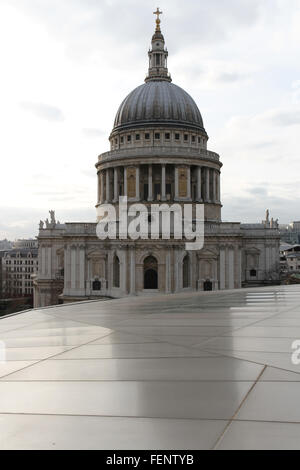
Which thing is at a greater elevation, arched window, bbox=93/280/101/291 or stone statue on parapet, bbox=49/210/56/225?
stone statue on parapet, bbox=49/210/56/225

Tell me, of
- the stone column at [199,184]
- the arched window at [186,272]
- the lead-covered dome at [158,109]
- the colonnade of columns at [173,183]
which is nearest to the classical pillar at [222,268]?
the arched window at [186,272]

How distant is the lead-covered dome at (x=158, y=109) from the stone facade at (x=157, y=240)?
0.16 metres

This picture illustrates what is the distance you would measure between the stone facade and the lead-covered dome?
0.53 feet

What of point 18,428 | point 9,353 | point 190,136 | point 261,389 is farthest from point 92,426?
point 190,136

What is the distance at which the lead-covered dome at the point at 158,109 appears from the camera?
79438 millimetres

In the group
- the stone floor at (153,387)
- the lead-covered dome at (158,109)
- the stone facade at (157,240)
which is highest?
the lead-covered dome at (158,109)

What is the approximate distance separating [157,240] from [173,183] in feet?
45.8

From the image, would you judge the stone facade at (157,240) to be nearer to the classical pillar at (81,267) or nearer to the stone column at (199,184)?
the classical pillar at (81,267)

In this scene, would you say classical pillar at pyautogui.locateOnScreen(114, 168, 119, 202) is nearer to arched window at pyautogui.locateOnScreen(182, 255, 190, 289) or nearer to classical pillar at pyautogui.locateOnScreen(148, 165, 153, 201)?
classical pillar at pyautogui.locateOnScreen(148, 165, 153, 201)

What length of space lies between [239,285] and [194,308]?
46.4 metres

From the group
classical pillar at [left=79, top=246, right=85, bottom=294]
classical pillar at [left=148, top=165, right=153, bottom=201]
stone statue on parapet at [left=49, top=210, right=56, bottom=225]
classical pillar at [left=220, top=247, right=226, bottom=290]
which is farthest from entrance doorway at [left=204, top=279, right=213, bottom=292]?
stone statue on parapet at [left=49, top=210, right=56, bottom=225]

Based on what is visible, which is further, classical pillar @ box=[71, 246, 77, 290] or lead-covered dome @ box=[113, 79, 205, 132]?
lead-covered dome @ box=[113, 79, 205, 132]

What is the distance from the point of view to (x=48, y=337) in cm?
1319

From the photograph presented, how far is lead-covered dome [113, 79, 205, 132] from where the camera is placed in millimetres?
79438
